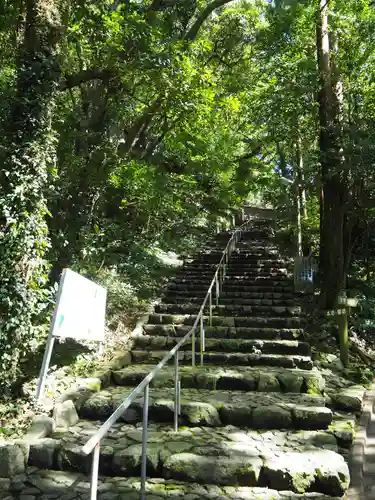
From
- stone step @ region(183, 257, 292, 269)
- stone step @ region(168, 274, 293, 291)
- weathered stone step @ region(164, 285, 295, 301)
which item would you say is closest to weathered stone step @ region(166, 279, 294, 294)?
stone step @ region(168, 274, 293, 291)

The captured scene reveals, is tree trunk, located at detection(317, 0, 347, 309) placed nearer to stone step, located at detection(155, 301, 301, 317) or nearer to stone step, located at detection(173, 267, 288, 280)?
stone step, located at detection(155, 301, 301, 317)

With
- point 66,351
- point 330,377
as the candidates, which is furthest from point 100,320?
point 330,377

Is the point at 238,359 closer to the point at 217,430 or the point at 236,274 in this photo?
the point at 217,430

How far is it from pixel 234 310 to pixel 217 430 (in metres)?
4.45

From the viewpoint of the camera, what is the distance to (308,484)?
327 cm

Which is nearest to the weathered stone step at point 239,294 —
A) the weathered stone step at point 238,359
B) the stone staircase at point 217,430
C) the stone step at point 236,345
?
the stone staircase at point 217,430

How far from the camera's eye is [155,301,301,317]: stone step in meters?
8.43

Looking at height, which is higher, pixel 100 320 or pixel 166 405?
pixel 100 320

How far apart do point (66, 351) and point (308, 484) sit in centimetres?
352

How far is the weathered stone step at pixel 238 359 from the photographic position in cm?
622

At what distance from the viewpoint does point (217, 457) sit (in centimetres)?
354

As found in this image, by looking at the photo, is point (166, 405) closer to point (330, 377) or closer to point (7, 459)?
point (7, 459)

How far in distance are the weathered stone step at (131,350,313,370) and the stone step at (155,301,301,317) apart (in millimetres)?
1915

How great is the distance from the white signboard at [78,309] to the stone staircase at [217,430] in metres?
0.76
